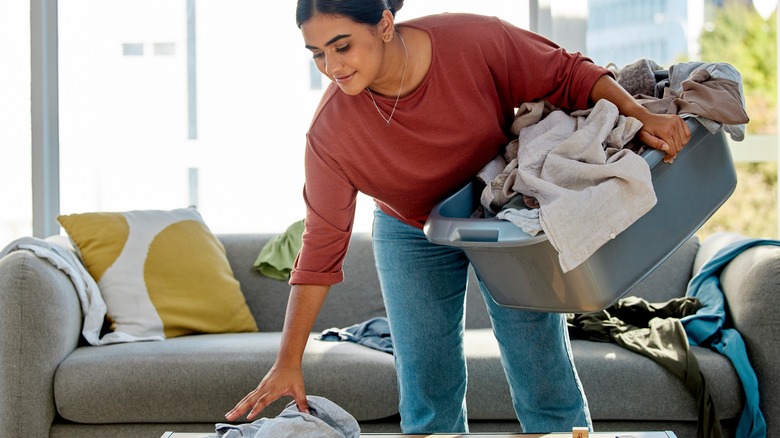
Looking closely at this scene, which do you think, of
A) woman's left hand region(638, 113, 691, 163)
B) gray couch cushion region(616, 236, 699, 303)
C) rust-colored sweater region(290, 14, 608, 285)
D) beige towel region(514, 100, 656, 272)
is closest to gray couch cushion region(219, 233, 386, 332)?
gray couch cushion region(616, 236, 699, 303)

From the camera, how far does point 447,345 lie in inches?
68.2

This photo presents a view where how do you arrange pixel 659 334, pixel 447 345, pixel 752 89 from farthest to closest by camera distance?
pixel 752 89, pixel 659 334, pixel 447 345

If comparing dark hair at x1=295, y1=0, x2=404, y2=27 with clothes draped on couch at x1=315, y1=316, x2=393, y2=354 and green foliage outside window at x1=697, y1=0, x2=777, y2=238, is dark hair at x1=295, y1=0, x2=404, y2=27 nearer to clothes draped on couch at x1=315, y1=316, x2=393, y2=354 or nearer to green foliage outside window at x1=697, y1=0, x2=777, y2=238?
clothes draped on couch at x1=315, y1=316, x2=393, y2=354

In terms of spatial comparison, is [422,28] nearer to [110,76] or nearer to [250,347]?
[250,347]

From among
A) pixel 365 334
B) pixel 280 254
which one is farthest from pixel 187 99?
pixel 365 334

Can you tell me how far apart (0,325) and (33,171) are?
3.62 feet

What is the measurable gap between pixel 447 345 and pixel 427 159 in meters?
0.38

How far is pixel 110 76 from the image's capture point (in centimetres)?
336

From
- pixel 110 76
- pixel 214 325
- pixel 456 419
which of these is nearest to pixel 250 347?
pixel 214 325

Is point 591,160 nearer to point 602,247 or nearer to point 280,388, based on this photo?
point 602,247

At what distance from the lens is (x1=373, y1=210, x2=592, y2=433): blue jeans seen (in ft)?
5.43

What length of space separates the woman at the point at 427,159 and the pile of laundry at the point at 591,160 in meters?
0.06

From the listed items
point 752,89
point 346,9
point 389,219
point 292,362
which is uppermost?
point 346,9

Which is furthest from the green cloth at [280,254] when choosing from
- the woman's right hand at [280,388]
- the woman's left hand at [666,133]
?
the woman's left hand at [666,133]
